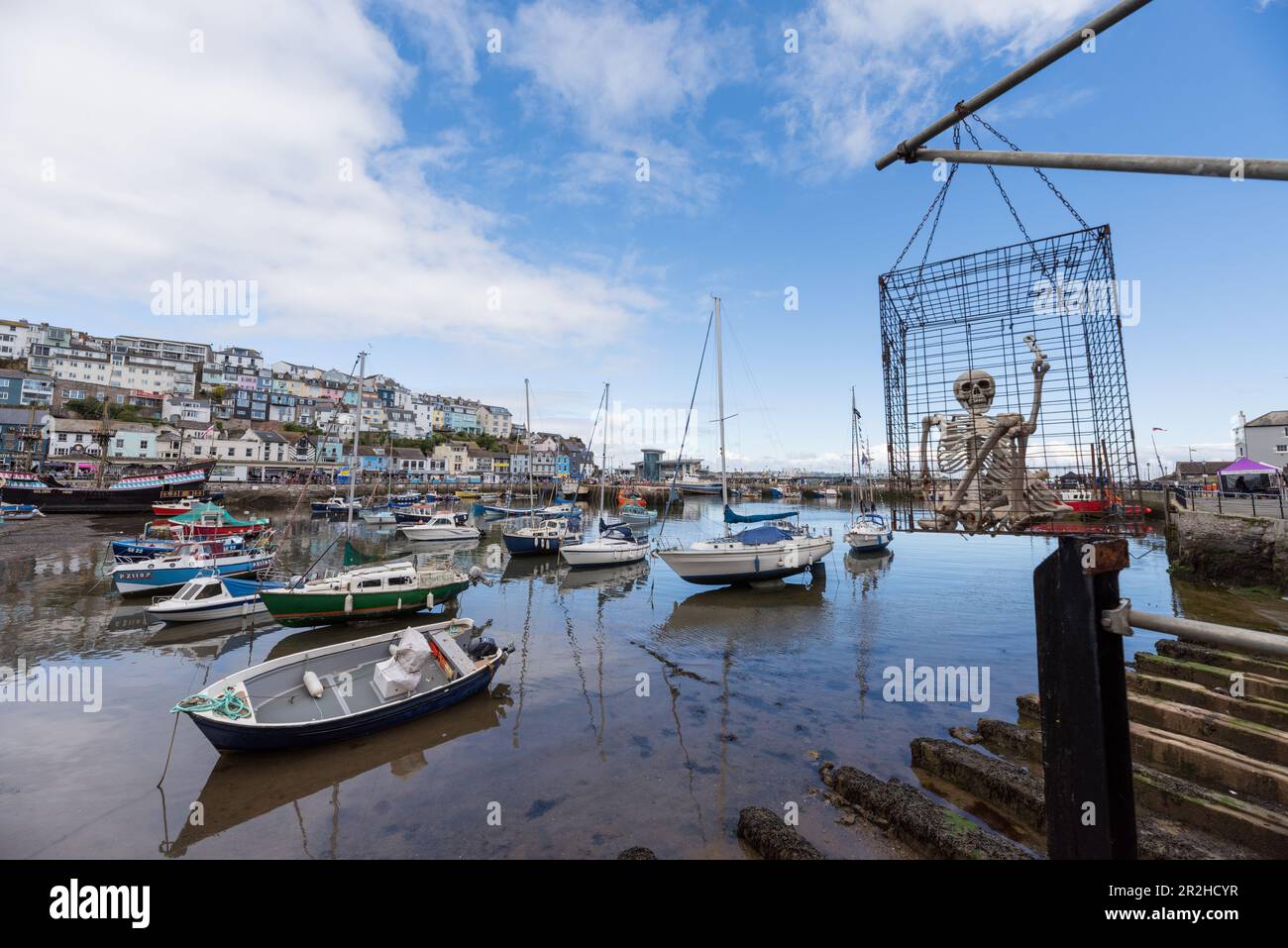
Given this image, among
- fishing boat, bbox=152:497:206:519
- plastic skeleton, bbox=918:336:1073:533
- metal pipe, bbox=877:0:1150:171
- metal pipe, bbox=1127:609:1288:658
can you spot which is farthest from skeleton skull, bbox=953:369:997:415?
fishing boat, bbox=152:497:206:519

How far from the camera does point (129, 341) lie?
12156 centimetres

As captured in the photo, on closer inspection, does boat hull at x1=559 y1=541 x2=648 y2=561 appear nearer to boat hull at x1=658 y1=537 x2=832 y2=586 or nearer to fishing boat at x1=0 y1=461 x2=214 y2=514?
boat hull at x1=658 y1=537 x2=832 y2=586

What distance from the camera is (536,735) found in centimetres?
1108

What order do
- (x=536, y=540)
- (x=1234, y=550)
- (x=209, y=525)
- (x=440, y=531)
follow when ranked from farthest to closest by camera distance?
(x=440, y=531) < (x=536, y=540) < (x=209, y=525) < (x=1234, y=550)

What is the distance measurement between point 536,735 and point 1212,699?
12.7 m

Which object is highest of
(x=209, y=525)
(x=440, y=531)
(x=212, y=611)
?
(x=209, y=525)

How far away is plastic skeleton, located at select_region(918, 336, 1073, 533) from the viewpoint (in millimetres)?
4816

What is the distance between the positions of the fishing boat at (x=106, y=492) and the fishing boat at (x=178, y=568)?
38.0 m

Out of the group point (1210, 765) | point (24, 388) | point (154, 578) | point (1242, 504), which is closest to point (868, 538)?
point (1242, 504)

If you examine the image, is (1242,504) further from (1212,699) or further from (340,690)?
(340,690)
